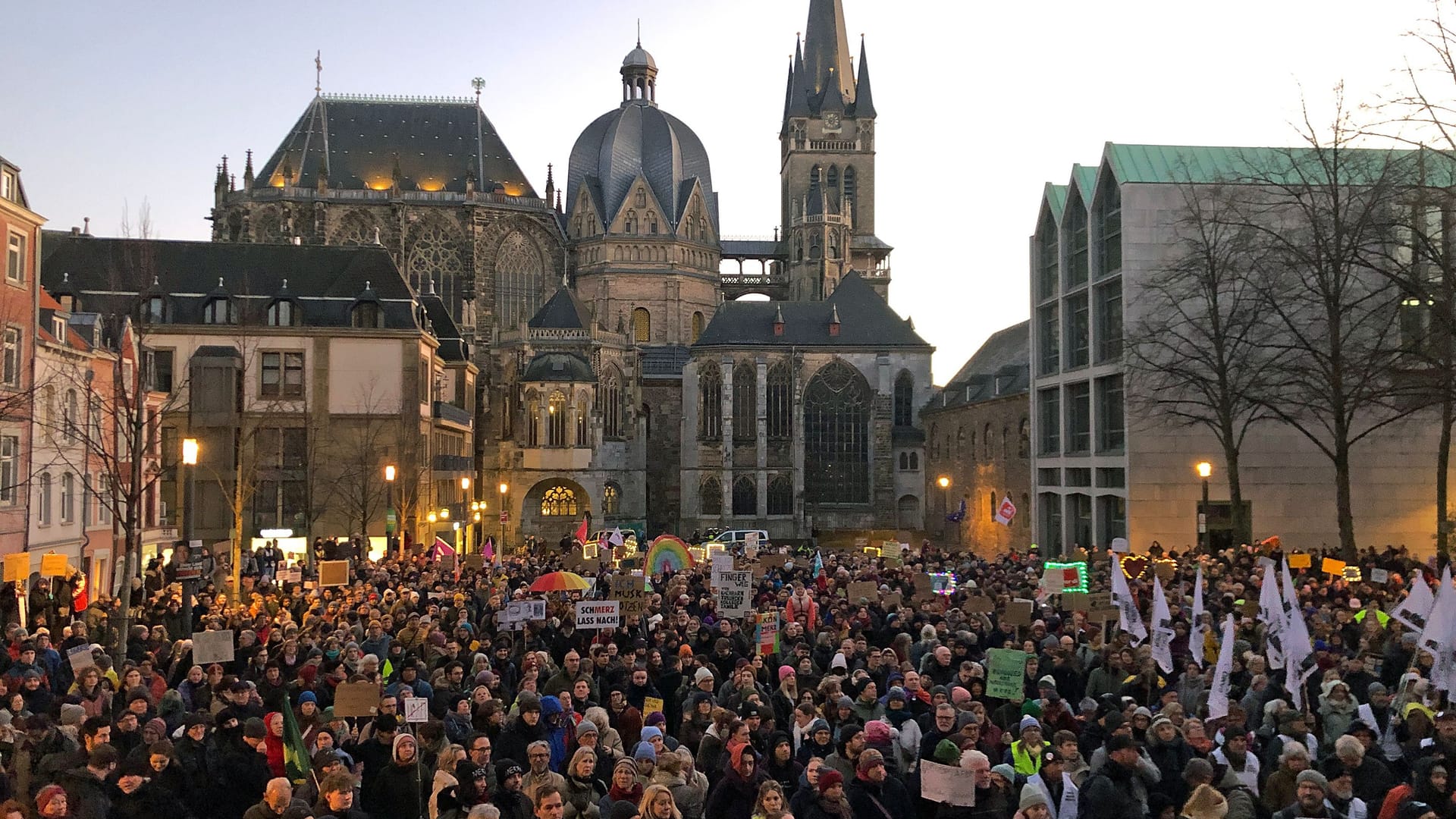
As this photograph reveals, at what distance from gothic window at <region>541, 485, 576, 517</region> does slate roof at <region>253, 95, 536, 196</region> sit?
18.3 m

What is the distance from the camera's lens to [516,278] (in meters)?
73.3

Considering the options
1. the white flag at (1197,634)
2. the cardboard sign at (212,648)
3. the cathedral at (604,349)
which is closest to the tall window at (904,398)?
the cathedral at (604,349)

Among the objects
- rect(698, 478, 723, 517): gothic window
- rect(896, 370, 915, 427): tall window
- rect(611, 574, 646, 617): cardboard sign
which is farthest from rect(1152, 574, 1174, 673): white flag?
rect(896, 370, 915, 427): tall window

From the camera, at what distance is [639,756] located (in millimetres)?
9023

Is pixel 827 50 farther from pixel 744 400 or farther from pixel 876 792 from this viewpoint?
pixel 876 792

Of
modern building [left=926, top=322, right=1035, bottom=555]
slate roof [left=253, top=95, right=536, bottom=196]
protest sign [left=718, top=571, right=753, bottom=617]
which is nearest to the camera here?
protest sign [left=718, top=571, right=753, bottom=617]

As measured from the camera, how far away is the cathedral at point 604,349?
218 ft

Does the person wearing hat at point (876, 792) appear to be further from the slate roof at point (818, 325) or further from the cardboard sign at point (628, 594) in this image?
the slate roof at point (818, 325)

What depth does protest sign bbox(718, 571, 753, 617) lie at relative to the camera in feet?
56.9

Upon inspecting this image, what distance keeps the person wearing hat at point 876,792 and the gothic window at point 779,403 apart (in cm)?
5960

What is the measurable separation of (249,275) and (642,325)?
34.7 metres

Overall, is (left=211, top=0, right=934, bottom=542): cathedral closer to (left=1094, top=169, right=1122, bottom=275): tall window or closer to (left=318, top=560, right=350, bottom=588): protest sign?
(left=1094, top=169, right=1122, bottom=275): tall window

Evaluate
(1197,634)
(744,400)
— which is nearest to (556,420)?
(744,400)

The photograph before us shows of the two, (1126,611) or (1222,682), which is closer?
(1222,682)
